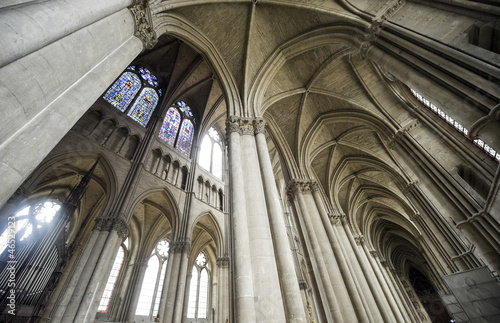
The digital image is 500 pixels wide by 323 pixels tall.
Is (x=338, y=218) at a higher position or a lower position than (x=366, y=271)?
higher

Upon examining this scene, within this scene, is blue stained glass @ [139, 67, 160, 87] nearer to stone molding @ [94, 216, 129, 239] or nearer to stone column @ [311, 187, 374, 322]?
stone molding @ [94, 216, 129, 239]

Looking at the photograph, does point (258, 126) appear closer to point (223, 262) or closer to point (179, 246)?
point (179, 246)

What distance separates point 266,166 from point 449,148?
562cm

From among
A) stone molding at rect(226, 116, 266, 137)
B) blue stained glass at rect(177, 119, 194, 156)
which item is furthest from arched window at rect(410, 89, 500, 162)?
blue stained glass at rect(177, 119, 194, 156)

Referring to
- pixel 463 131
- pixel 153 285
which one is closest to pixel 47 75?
pixel 463 131

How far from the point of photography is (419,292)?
27.3 meters

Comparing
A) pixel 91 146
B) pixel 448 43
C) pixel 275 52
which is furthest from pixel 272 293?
pixel 91 146

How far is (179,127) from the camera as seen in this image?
14.2 metres

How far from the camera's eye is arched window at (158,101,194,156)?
43.5 feet

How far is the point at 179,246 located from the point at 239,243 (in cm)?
717

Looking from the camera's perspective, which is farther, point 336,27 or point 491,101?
point 336,27

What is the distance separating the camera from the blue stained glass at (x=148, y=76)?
1308 cm

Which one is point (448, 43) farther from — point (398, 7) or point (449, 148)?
point (449, 148)

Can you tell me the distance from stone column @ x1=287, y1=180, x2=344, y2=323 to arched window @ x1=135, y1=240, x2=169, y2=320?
983cm
